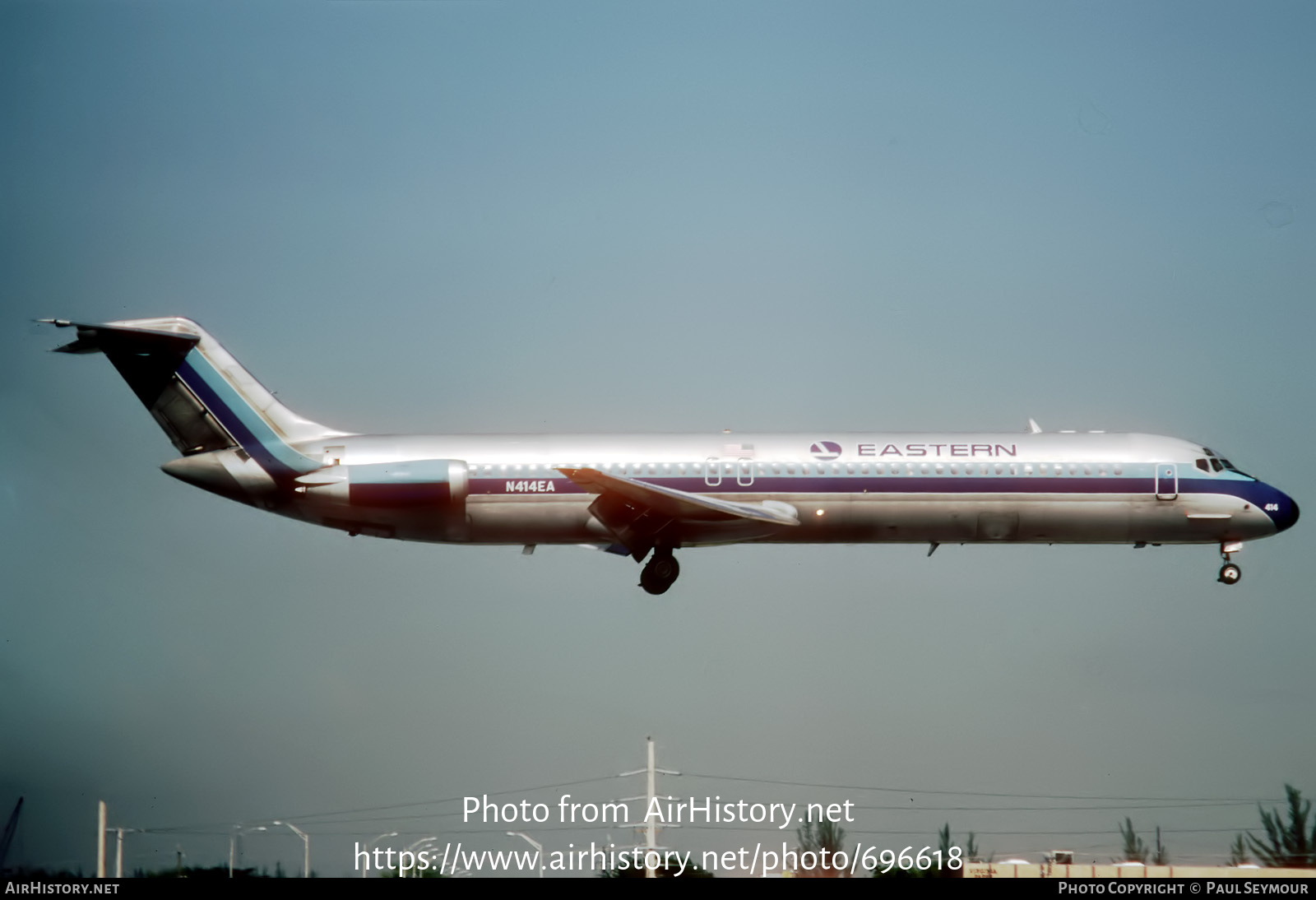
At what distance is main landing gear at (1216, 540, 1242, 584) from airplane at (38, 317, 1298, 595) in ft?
1.38

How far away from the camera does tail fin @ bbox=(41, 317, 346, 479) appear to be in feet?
144

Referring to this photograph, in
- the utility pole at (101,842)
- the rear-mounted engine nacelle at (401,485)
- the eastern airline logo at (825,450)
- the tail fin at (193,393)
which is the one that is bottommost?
the utility pole at (101,842)

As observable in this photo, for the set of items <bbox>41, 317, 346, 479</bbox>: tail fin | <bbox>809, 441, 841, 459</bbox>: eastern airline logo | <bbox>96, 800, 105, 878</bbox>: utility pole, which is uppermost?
<bbox>41, 317, 346, 479</bbox>: tail fin

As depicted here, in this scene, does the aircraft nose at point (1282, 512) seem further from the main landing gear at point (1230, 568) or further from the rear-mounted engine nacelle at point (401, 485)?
the rear-mounted engine nacelle at point (401, 485)

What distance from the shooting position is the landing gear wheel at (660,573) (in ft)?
142

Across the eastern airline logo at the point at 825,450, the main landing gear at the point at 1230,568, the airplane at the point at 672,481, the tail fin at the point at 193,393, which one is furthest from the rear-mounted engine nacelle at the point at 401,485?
the main landing gear at the point at 1230,568

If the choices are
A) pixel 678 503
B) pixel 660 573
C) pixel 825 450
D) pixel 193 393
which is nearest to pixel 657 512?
pixel 678 503

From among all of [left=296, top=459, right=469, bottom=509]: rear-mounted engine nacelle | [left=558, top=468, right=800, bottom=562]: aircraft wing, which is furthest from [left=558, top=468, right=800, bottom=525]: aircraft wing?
[left=296, top=459, right=469, bottom=509]: rear-mounted engine nacelle

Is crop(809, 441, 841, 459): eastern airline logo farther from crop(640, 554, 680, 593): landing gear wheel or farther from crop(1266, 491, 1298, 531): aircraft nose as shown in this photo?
crop(1266, 491, 1298, 531): aircraft nose

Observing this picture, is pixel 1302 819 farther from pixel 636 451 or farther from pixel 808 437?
pixel 636 451

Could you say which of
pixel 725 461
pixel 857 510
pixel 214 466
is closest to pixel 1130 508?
pixel 857 510

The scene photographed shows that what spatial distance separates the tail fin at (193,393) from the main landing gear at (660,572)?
29.6 ft

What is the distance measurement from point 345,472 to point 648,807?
11.1 meters

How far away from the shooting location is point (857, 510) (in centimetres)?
4278
